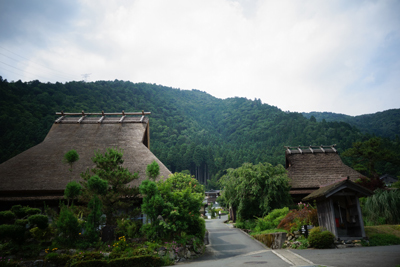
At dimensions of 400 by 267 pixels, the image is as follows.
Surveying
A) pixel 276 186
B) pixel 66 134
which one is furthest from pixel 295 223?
pixel 66 134

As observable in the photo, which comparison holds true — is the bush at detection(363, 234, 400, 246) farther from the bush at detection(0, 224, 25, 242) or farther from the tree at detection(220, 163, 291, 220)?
the bush at detection(0, 224, 25, 242)

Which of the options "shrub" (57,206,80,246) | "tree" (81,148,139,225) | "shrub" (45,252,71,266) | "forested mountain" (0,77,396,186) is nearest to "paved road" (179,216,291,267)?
"tree" (81,148,139,225)

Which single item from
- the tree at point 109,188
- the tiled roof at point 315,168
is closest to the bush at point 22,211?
the tree at point 109,188

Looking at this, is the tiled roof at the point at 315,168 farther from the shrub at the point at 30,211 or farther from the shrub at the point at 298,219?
the shrub at the point at 30,211

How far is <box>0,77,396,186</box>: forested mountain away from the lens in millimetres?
49000

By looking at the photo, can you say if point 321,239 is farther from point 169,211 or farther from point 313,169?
point 313,169

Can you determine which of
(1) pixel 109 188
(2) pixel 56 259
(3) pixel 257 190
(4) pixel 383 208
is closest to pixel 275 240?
(3) pixel 257 190

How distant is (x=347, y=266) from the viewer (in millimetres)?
7922

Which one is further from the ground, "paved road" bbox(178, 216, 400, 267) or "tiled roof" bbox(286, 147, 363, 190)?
"tiled roof" bbox(286, 147, 363, 190)

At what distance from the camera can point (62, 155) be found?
62.8 ft

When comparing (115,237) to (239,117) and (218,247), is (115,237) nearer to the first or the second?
(218,247)

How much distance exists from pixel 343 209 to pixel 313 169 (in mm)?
10772

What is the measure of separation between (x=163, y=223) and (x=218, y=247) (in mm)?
4828

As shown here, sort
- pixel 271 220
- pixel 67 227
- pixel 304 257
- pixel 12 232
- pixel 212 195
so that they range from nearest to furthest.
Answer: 1. pixel 304 257
2. pixel 12 232
3. pixel 67 227
4. pixel 271 220
5. pixel 212 195
